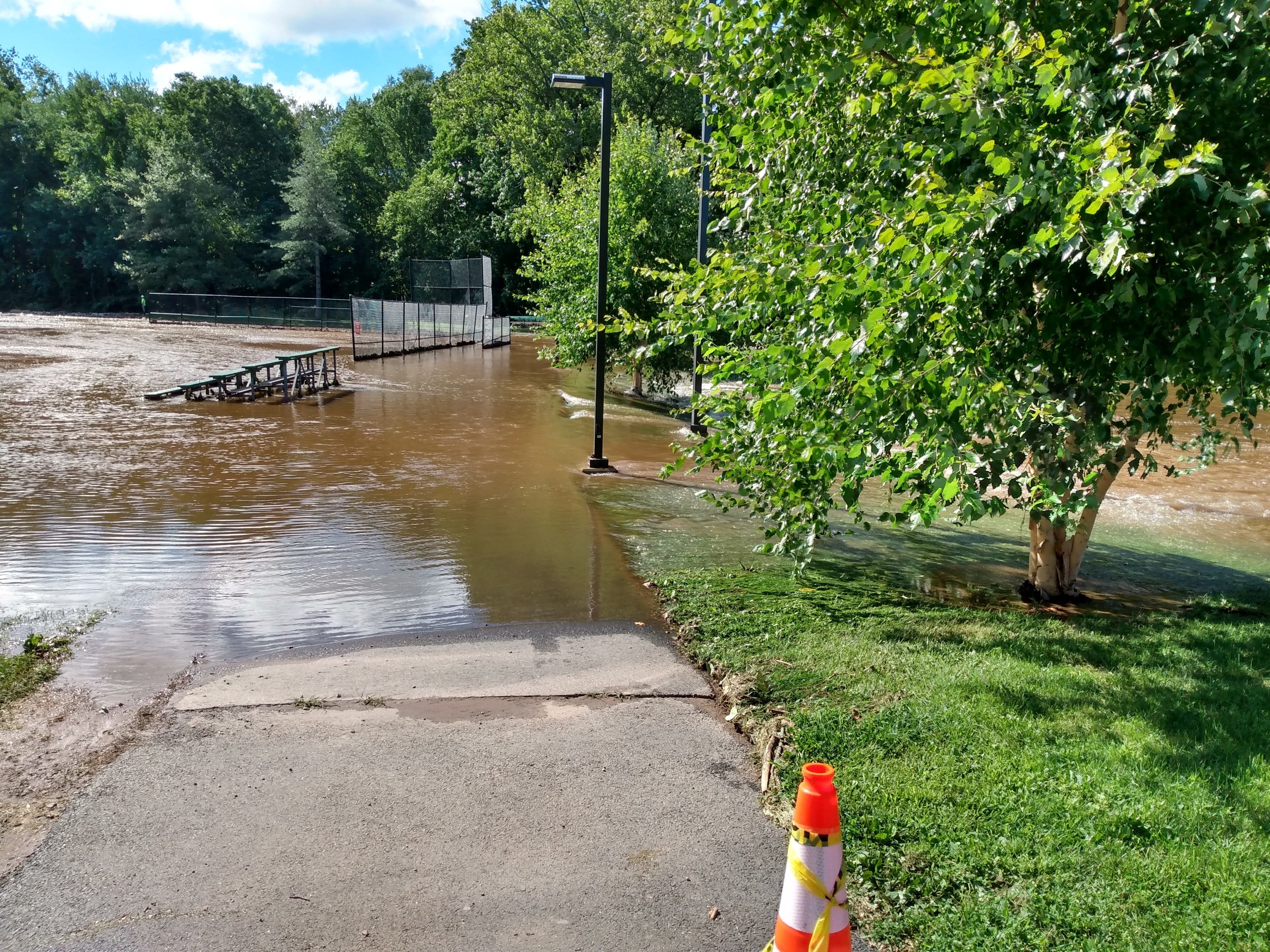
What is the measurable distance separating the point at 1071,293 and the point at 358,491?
894 cm

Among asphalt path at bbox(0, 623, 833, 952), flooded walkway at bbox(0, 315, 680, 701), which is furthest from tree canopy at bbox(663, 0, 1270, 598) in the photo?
flooded walkway at bbox(0, 315, 680, 701)

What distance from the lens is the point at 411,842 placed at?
13.6 ft

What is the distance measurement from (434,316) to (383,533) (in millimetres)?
27053

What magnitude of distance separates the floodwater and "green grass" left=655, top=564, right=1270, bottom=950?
156cm

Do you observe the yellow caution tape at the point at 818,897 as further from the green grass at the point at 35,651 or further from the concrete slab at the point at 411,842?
the green grass at the point at 35,651

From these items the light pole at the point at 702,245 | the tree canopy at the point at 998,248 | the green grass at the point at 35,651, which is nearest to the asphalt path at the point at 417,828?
the green grass at the point at 35,651

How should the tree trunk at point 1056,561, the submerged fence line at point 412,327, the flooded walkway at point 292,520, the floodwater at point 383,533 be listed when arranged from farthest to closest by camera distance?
1. the submerged fence line at point 412,327
2. the tree trunk at point 1056,561
3. the floodwater at point 383,533
4. the flooded walkway at point 292,520

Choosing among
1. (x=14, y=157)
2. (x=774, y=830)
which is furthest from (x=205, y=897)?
(x=14, y=157)

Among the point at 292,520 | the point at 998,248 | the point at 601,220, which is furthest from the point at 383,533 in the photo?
the point at 998,248

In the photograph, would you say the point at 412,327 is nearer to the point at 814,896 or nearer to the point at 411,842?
the point at 411,842

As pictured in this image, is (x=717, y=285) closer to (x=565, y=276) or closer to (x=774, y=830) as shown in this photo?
(x=774, y=830)

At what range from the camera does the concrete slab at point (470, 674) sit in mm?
5781

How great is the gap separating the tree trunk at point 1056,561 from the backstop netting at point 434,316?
24273mm

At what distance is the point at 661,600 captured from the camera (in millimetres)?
7832
